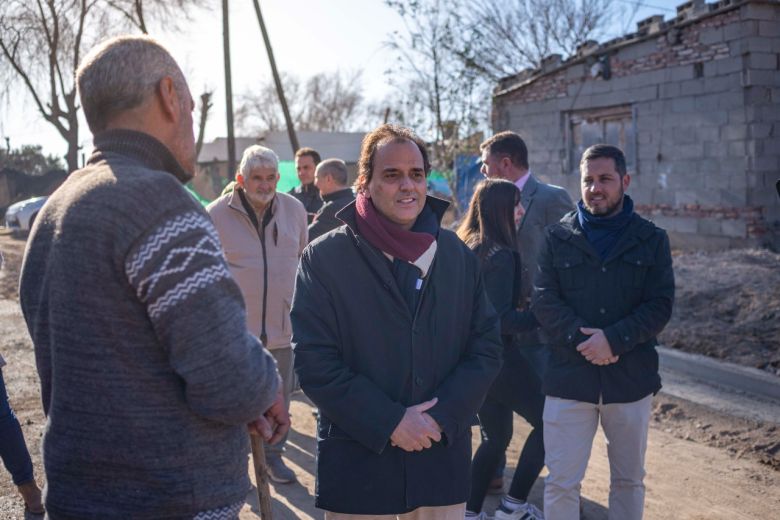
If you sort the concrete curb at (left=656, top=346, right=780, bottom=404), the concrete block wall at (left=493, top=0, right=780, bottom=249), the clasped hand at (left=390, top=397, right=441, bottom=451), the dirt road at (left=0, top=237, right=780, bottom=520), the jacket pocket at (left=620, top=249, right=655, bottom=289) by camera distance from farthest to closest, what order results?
the concrete block wall at (left=493, top=0, right=780, bottom=249)
the concrete curb at (left=656, top=346, right=780, bottom=404)
the dirt road at (left=0, top=237, right=780, bottom=520)
the jacket pocket at (left=620, top=249, right=655, bottom=289)
the clasped hand at (left=390, top=397, right=441, bottom=451)

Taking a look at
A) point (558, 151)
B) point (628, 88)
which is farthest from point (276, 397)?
point (558, 151)

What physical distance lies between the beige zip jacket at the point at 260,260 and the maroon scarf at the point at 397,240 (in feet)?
7.35

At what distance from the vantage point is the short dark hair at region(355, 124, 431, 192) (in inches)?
120

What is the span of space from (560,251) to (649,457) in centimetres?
222

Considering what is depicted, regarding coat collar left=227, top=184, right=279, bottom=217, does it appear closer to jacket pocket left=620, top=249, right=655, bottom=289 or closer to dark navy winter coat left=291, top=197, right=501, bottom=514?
dark navy winter coat left=291, top=197, right=501, bottom=514

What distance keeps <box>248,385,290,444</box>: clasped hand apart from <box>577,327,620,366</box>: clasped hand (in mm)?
1811

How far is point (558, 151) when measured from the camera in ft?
55.1

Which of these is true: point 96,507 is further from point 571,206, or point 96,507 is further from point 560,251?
point 571,206

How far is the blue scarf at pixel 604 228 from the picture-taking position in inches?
148

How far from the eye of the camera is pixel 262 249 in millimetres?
5074

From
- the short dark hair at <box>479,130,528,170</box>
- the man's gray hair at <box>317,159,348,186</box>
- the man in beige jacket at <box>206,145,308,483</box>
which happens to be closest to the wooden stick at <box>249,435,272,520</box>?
the man in beige jacket at <box>206,145,308,483</box>

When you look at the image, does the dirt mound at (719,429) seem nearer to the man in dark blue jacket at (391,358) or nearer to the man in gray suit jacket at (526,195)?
the man in gray suit jacket at (526,195)

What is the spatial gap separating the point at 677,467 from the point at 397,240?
3239 millimetres

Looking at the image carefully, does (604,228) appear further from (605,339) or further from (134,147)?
(134,147)
